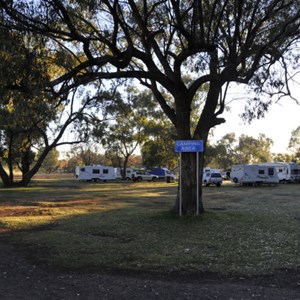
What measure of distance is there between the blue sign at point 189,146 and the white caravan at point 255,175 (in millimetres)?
32929

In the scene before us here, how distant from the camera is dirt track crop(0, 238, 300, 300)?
19.2ft

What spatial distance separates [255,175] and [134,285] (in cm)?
4097

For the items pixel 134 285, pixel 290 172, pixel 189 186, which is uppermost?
pixel 290 172

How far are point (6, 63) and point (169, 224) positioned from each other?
21.6ft

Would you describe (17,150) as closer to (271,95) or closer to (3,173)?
(3,173)

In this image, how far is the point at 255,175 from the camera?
45750mm

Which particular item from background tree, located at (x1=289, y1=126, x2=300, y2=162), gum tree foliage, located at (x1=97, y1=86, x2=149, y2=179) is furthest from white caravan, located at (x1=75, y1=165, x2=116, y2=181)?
background tree, located at (x1=289, y1=126, x2=300, y2=162)

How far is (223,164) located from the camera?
97.4 metres

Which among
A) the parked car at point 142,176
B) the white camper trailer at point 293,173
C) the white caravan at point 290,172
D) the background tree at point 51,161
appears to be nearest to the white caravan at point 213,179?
the white caravan at point 290,172

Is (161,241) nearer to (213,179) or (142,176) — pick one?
(213,179)

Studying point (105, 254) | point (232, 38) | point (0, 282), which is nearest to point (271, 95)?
point (232, 38)

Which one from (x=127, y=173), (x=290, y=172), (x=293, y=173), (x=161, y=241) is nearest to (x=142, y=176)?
(x=127, y=173)

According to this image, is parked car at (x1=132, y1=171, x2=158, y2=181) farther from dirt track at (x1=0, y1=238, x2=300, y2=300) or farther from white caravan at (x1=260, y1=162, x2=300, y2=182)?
dirt track at (x1=0, y1=238, x2=300, y2=300)

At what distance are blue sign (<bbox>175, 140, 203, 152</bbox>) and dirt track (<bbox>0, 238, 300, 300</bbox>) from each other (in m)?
6.66
